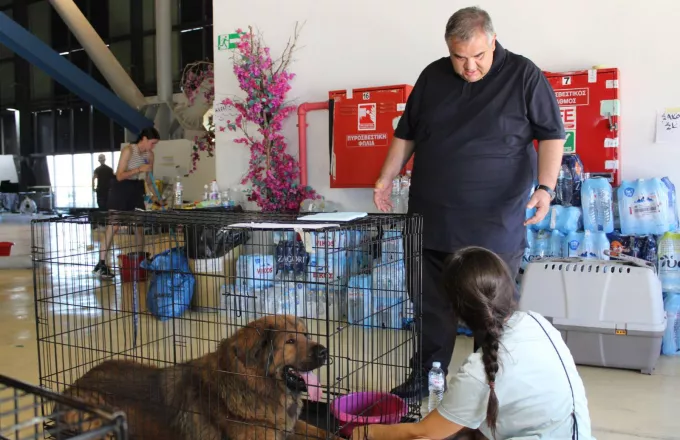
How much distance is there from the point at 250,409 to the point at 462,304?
83 centimetres

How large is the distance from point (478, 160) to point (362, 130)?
88.5 inches

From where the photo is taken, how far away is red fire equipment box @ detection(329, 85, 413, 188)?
4.50m

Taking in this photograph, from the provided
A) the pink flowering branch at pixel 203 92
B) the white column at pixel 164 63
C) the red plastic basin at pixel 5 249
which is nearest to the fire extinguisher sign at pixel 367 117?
the pink flowering branch at pixel 203 92

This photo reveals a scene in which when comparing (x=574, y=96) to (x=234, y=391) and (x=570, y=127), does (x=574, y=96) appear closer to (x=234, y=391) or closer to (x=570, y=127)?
(x=570, y=127)

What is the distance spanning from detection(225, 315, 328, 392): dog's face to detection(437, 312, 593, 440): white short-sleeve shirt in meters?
0.57

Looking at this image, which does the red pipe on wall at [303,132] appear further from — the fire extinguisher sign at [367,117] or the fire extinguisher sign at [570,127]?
the fire extinguisher sign at [570,127]

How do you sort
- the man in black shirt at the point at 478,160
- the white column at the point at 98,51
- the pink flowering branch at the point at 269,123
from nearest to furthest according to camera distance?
1. the man in black shirt at the point at 478,160
2. the pink flowering branch at the point at 269,123
3. the white column at the point at 98,51

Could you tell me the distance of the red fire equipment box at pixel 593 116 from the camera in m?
3.82

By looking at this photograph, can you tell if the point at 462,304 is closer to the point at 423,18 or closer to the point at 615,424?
the point at 615,424

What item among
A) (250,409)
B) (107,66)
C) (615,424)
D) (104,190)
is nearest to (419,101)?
(250,409)

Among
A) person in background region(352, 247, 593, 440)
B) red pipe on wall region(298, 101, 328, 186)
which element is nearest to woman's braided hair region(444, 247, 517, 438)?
person in background region(352, 247, 593, 440)

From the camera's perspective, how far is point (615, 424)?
2.61 metres

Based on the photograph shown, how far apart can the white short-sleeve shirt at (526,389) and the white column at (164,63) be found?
451 inches

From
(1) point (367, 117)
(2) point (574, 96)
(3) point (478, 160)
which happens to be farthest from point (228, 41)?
(3) point (478, 160)
